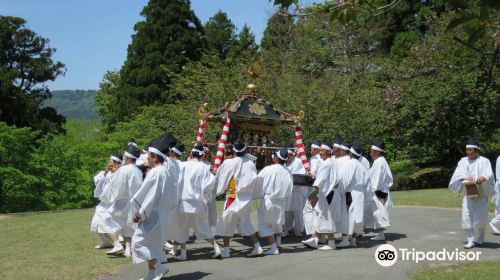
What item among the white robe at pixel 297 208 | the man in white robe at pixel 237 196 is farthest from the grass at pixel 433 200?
the man in white robe at pixel 237 196

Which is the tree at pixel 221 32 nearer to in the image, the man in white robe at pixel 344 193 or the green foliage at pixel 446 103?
the green foliage at pixel 446 103

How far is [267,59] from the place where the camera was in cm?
3084

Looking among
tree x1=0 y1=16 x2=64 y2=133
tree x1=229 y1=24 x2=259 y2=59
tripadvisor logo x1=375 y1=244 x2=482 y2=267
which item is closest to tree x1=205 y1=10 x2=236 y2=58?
tree x1=229 y1=24 x2=259 y2=59

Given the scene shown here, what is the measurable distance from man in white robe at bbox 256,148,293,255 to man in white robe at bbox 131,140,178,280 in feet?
8.87

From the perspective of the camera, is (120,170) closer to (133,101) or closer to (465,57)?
(465,57)

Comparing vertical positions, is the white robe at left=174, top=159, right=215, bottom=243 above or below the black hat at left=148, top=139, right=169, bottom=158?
below

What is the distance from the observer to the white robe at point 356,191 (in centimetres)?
1116

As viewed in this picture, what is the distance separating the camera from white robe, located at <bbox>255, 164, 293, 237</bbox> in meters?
10.5

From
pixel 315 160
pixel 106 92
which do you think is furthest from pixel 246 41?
pixel 315 160

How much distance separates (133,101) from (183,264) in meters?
28.2

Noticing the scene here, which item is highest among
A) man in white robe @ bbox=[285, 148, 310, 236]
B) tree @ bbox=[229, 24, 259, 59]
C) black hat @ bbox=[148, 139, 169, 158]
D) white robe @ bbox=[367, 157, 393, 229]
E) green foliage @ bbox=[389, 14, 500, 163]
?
tree @ bbox=[229, 24, 259, 59]

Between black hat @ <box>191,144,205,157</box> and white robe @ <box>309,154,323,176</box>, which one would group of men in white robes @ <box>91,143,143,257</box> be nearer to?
black hat @ <box>191,144,205,157</box>

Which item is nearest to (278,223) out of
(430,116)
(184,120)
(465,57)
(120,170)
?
(120,170)

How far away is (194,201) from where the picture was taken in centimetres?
992
